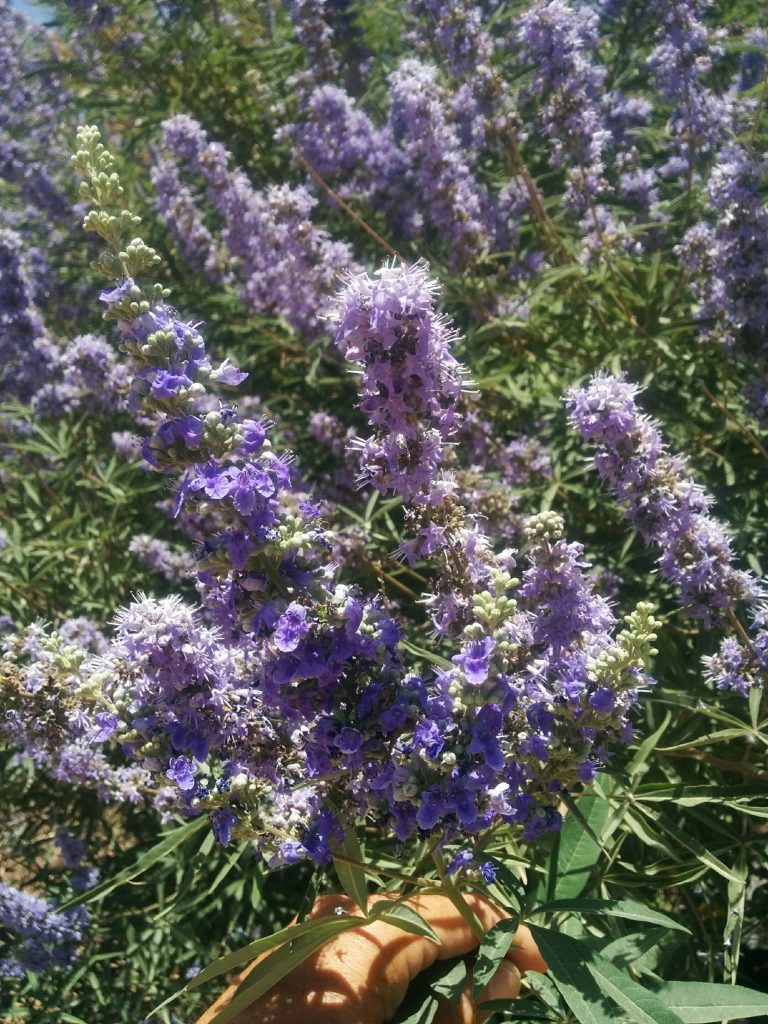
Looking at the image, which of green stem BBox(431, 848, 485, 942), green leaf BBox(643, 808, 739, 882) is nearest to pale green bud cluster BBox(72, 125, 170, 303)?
green stem BBox(431, 848, 485, 942)

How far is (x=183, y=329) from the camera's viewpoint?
1.64 metres

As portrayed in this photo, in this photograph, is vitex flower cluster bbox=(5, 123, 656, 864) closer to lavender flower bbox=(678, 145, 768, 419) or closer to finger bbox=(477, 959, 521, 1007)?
finger bbox=(477, 959, 521, 1007)

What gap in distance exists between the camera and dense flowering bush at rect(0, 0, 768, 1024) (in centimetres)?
168

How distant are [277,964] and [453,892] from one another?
1.22ft

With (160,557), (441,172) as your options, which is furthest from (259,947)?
(441,172)

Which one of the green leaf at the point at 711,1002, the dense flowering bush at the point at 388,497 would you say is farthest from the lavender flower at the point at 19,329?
the green leaf at the point at 711,1002

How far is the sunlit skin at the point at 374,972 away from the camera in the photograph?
6.20 ft

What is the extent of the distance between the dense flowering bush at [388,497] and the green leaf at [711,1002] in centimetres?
1

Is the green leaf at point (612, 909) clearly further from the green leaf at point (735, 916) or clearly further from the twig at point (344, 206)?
the twig at point (344, 206)

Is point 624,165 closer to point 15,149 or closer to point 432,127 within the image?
point 432,127

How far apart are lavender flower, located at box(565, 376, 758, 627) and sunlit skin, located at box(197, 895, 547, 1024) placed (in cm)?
99

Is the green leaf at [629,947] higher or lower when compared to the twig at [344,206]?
lower

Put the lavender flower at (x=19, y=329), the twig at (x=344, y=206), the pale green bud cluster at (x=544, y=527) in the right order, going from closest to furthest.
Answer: the pale green bud cluster at (x=544, y=527) < the twig at (x=344, y=206) < the lavender flower at (x=19, y=329)

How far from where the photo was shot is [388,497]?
3713mm
